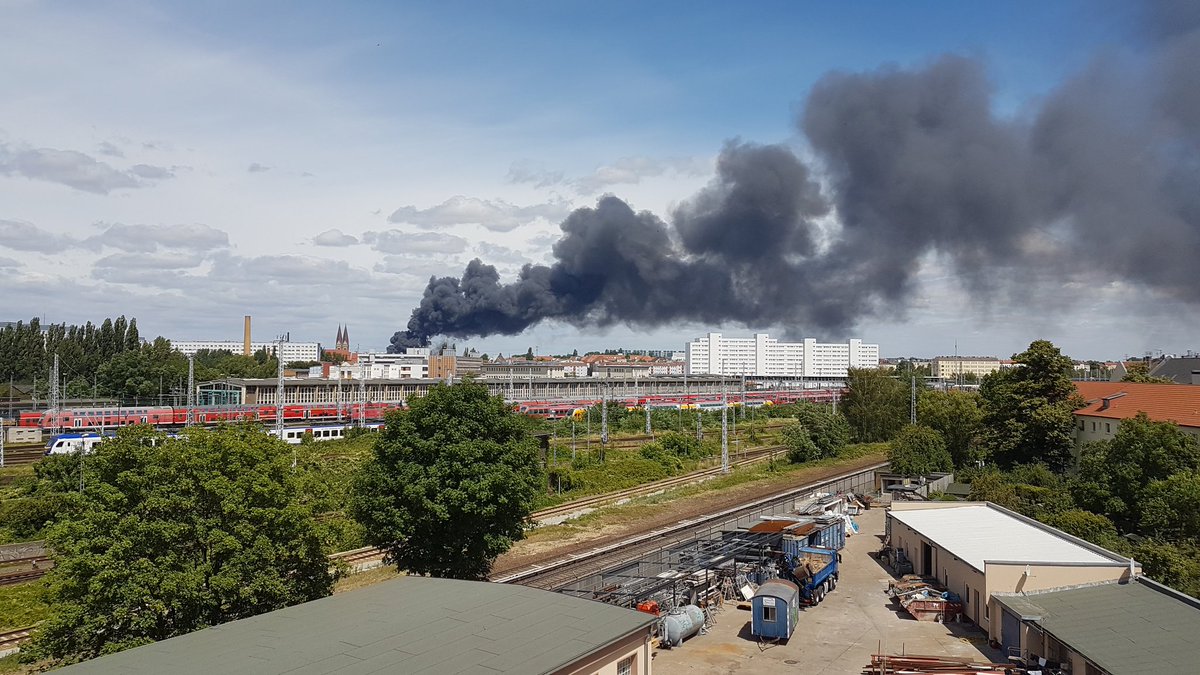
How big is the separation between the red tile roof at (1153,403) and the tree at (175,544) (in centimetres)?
3193

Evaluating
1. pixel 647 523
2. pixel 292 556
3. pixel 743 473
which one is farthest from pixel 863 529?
pixel 292 556

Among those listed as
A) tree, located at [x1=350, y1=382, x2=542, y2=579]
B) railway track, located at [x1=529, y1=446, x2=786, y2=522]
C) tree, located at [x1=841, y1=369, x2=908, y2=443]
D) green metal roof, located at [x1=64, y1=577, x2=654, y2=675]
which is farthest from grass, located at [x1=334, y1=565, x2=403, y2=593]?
tree, located at [x1=841, y1=369, x2=908, y2=443]

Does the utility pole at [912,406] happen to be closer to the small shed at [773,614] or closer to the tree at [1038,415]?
the tree at [1038,415]

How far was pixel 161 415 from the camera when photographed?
5594 cm

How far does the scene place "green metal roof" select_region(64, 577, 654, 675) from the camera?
926cm

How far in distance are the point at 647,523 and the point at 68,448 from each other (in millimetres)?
37303

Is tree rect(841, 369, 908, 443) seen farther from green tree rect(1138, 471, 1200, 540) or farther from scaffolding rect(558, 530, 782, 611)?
scaffolding rect(558, 530, 782, 611)

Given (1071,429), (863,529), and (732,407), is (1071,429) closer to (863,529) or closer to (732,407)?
(863,529)

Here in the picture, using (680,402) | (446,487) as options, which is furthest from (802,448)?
(680,402)

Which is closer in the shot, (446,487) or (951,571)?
(446,487)

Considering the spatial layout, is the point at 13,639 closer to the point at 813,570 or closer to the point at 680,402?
the point at 813,570

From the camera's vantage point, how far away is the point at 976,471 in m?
34.4

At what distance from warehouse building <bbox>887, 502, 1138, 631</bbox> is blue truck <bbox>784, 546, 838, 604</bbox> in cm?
289

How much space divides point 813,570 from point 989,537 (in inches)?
226
